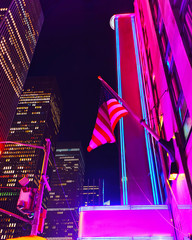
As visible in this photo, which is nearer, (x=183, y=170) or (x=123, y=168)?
(x=183, y=170)

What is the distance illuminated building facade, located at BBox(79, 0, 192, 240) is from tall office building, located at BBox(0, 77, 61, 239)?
109 meters

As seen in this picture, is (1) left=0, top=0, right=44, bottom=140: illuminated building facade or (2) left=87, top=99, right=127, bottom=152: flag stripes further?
(1) left=0, top=0, right=44, bottom=140: illuminated building facade

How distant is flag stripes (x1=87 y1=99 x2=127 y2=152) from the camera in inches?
436

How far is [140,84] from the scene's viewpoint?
15.8 metres

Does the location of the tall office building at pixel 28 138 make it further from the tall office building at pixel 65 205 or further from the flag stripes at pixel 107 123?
the flag stripes at pixel 107 123

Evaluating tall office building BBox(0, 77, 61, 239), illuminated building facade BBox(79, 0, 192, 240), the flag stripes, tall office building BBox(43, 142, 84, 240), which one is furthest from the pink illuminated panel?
tall office building BBox(43, 142, 84, 240)

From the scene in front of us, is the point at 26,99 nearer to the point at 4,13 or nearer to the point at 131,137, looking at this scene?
the point at 4,13

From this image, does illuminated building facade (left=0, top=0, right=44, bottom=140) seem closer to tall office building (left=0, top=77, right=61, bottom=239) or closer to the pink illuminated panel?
tall office building (left=0, top=77, right=61, bottom=239)

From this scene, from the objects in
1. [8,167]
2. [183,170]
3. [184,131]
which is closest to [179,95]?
[184,131]

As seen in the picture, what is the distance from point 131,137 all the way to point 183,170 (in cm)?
556

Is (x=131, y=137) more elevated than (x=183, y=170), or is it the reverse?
(x=131, y=137)

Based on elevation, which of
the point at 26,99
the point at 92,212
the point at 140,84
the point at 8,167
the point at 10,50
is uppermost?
the point at 26,99

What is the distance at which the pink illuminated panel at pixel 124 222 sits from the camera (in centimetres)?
943

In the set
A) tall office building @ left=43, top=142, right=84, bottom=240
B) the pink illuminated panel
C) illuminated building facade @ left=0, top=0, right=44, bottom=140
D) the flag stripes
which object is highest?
illuminated building facade @ left=0, top=0, right=44, bottom=140
